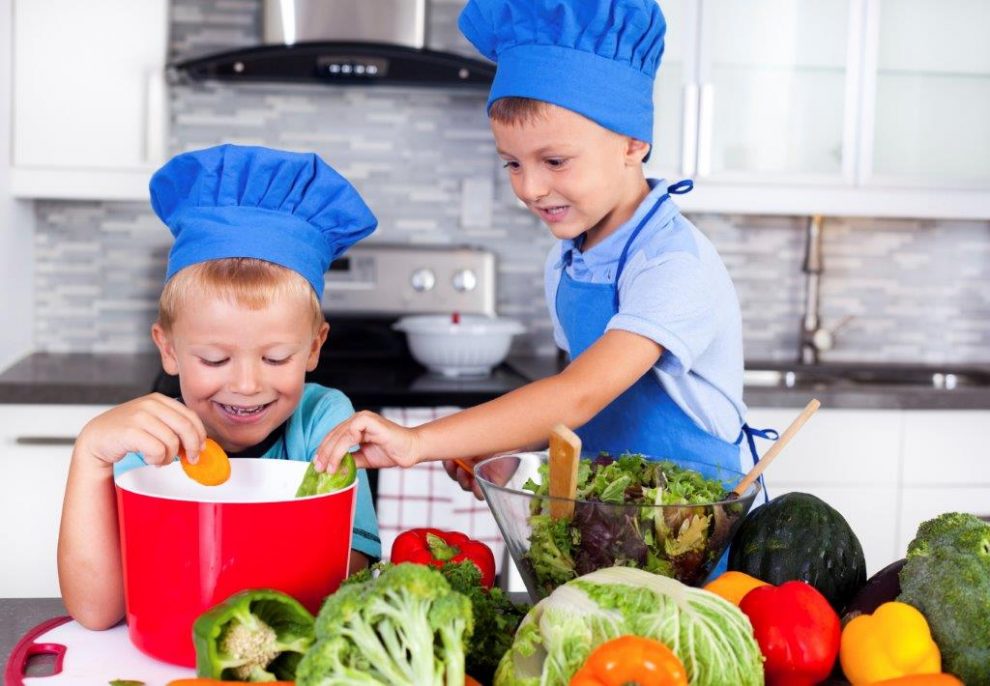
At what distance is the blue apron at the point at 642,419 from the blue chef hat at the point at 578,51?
0.62 ft

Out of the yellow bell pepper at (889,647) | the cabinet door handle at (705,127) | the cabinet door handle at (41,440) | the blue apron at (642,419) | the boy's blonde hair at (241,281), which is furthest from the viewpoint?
the cabinet door handle at (705,127)

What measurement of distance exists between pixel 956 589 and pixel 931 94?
2.46 metres

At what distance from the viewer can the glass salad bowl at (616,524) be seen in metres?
0.94

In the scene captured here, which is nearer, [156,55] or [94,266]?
[156,55]

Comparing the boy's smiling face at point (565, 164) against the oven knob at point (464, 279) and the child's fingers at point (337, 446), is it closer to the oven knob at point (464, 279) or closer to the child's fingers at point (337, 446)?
the child's fingers at point (337, 446)

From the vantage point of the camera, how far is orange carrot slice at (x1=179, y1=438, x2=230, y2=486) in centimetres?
102

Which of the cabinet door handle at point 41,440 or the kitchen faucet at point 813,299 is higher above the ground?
the kitchen faucet at point 813,299

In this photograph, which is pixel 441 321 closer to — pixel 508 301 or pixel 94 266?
pixel 508 301

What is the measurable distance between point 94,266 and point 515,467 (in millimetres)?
2395

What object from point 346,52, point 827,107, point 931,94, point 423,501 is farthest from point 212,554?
point 931,94

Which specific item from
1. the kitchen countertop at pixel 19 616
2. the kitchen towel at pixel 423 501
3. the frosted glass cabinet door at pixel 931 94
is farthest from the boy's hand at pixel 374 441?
the frosted glass cabinet door at pixel 931 94

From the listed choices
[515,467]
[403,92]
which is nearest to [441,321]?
[403,92]

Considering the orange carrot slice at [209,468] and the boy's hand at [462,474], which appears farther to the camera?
the boy's hand at [462,474]

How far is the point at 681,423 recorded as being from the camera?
1.54 metres
